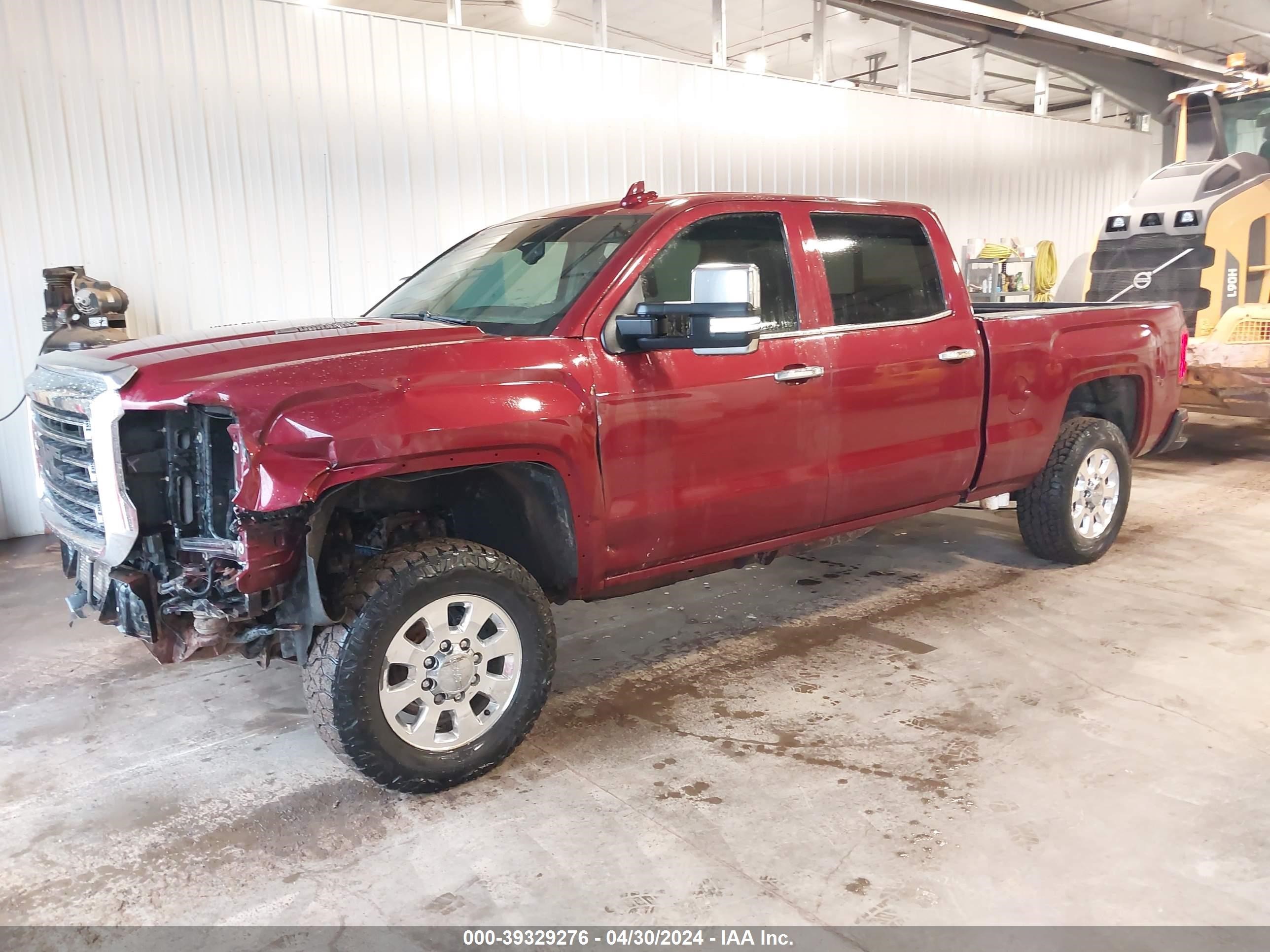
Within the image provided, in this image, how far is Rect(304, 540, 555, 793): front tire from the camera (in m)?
2.73

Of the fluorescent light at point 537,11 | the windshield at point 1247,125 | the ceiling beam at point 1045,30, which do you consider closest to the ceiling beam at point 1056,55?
the ceiling beam at point 1045,30

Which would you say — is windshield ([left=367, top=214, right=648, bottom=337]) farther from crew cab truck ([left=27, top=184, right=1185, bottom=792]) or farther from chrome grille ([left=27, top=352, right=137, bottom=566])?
chrome grille ([left=27, top=352, right=137, bottom=566])

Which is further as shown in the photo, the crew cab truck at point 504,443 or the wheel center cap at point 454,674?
the wheel center cap at point 454,674

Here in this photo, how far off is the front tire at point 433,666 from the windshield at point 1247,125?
33.2 ft

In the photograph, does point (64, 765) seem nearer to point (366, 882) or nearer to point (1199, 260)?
point (366, 882)

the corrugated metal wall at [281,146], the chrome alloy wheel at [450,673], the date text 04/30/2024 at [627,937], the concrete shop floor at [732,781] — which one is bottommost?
the date text 04/30/2024 at [627,937]

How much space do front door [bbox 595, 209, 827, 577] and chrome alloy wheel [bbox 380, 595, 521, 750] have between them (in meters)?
0.50

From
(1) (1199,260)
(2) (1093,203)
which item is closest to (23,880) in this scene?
(1) (1199,260)

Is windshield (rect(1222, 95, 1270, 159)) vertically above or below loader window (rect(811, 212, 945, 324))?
above

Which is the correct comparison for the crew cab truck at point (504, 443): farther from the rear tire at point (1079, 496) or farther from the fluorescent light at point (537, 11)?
the fluorescent light at point (537, 11)

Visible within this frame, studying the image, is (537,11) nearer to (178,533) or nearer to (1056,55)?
(1056,55)

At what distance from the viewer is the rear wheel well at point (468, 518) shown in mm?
3023

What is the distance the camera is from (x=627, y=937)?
225 cm

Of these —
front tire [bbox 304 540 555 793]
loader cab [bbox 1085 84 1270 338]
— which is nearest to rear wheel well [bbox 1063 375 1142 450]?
front tire [bbox 304 540 555 793]
